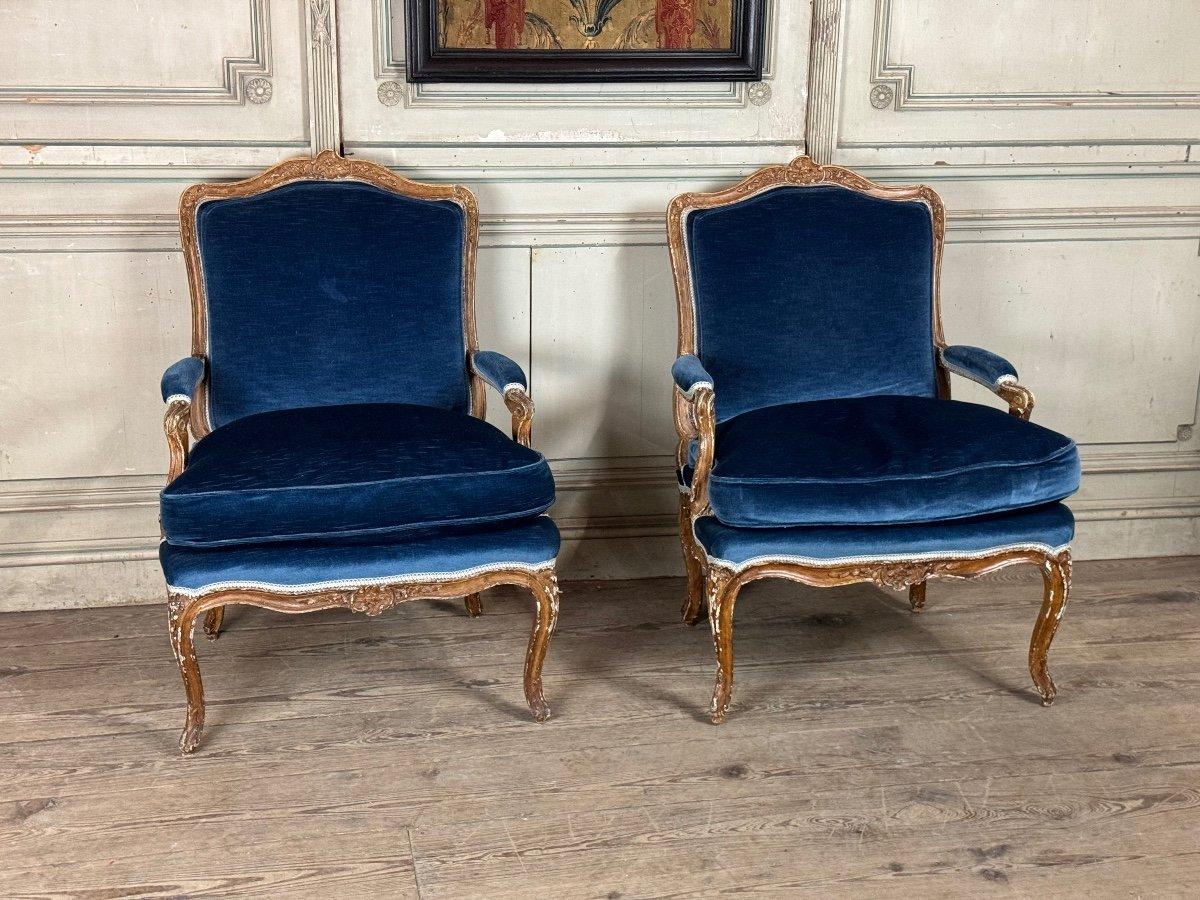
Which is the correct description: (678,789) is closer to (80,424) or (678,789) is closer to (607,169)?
(607,169)

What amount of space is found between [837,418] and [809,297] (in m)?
0.29

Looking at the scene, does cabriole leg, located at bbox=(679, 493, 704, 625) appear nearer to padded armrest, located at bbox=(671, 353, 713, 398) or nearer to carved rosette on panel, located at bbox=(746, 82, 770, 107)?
padded armrest, located at bbox=(671, 353, 713, 398)

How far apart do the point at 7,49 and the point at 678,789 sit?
6.05ft

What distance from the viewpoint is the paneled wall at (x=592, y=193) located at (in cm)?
234

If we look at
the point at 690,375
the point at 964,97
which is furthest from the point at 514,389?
the point at 964,97

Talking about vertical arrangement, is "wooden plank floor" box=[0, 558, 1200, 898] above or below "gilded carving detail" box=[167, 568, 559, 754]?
below

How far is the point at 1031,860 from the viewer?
1.68m

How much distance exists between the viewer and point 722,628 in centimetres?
201

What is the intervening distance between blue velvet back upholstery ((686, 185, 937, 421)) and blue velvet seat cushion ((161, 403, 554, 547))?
534 mm

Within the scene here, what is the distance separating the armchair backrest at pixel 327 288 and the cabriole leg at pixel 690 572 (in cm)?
49

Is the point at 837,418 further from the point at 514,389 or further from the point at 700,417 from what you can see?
the point at 514,389

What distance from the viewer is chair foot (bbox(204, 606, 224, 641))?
2352mm

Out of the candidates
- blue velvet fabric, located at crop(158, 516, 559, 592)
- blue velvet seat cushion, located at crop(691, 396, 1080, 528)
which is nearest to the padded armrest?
blue velvet seat cushion, located at crop(691, 396, 1080, 528)

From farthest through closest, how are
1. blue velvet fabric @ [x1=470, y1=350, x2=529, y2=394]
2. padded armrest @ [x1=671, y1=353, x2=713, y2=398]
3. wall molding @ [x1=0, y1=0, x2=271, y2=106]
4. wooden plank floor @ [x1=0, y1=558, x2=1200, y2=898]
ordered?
wall molding @ [x1=0, y1=0, x2=271, y2=106]
blue velvet fabric @ [x1=470, y1=350, x2=529, y2=394]
padded armrest @ [x1=671, y1=353, x2=713, y2=398]
wooden plank floor @ [x1=0, y1=558, x2=1200, y2=898]
